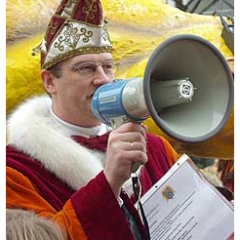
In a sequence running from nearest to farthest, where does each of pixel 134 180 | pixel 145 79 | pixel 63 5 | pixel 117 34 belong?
pixel 145 79 < pixel 134 180 < pixel 63 5 < pixel 117 34

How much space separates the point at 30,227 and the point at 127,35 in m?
0.61

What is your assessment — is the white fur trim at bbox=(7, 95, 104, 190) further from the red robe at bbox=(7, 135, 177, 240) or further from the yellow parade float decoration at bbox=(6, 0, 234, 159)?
the yellow parade float decoration at bbox=(6, 0, 234, 159)

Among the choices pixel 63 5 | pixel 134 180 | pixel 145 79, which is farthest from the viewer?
pixel 63 5

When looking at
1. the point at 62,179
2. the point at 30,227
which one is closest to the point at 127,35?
the point at 62,179

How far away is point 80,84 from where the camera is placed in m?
0.93

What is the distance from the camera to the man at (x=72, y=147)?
829 mm

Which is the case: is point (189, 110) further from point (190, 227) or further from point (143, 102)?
point (190, 227)

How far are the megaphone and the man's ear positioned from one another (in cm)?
16

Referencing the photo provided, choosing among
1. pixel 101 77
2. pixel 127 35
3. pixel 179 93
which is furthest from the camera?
pixel 127 35

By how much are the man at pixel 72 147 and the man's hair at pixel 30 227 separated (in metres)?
0.03

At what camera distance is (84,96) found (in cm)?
93

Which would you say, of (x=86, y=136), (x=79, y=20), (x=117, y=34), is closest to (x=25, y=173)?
(x=86, y=136)

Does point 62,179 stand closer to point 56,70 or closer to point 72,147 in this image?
point 72,147
